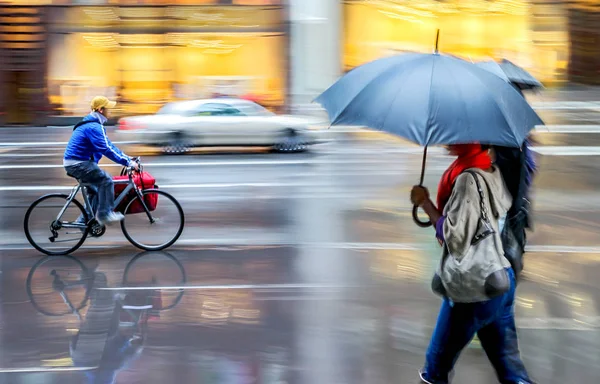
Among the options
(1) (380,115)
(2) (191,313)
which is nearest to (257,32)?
(2) (191,313)

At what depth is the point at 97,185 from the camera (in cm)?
816

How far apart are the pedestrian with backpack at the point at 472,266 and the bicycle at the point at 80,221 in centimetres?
496

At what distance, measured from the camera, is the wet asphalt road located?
511 centimetres

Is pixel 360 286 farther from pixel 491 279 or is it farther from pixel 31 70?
pixel 31 70

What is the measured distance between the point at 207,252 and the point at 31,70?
19018 mm

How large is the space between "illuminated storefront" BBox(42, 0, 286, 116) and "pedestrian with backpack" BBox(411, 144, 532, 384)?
2130 cm

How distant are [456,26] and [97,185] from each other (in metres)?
19.9

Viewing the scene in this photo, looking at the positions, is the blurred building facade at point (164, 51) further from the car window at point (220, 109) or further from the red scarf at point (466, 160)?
the red scarf at point (466, 160)

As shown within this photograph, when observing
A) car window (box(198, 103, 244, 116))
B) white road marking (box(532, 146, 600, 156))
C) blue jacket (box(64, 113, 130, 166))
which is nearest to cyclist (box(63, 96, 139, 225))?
blue jacket (box(64, 113, 130, 166))

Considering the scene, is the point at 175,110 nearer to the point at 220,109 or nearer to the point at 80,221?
the point at 220,109

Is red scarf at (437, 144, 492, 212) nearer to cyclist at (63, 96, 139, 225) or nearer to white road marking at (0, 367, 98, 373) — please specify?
white road marking at (0, 367, 98, 373)

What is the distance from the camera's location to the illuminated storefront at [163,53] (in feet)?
82.0

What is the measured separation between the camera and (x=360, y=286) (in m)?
6.98

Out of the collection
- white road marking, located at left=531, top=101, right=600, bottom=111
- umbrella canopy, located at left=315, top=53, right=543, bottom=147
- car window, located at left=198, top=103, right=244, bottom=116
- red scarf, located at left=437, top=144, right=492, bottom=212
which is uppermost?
umbrella canopy, located at left=315, top=53, right=543, bottom=147
